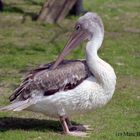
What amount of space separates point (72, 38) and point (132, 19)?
8.29 m

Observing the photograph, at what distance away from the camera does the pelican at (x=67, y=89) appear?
685 cm

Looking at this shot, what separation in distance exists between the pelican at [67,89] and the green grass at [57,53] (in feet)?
0.99

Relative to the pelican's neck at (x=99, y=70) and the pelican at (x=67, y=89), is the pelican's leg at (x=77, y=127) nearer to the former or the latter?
the pelican at (x=67, y=89)

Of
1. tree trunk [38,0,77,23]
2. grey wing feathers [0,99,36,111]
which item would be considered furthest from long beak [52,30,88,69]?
tree trunk [38,0,77,23]

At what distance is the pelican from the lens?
6852mm

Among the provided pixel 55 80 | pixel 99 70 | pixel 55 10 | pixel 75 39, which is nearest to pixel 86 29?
pixel 75 39

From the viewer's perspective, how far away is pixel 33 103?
6.87m

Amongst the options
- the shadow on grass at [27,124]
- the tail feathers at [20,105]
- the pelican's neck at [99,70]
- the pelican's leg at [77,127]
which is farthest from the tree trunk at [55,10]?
the tail feathers at [20,105]

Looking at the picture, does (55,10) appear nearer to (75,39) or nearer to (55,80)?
(75,39)

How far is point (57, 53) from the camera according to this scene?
38.1 ft

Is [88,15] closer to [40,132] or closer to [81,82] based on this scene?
[81,82]

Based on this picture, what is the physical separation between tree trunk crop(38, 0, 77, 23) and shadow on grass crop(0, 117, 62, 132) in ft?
22.9

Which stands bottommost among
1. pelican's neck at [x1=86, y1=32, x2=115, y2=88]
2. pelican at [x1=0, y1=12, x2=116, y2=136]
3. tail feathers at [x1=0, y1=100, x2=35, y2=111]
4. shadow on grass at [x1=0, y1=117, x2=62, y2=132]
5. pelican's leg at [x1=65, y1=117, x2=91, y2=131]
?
shadow on grass at [x1=0, y1=117, x2=62, y2=132]

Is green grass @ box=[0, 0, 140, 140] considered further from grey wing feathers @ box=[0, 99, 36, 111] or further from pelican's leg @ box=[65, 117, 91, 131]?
grey wing feathers @ box=[0, 99, 36, 111]
